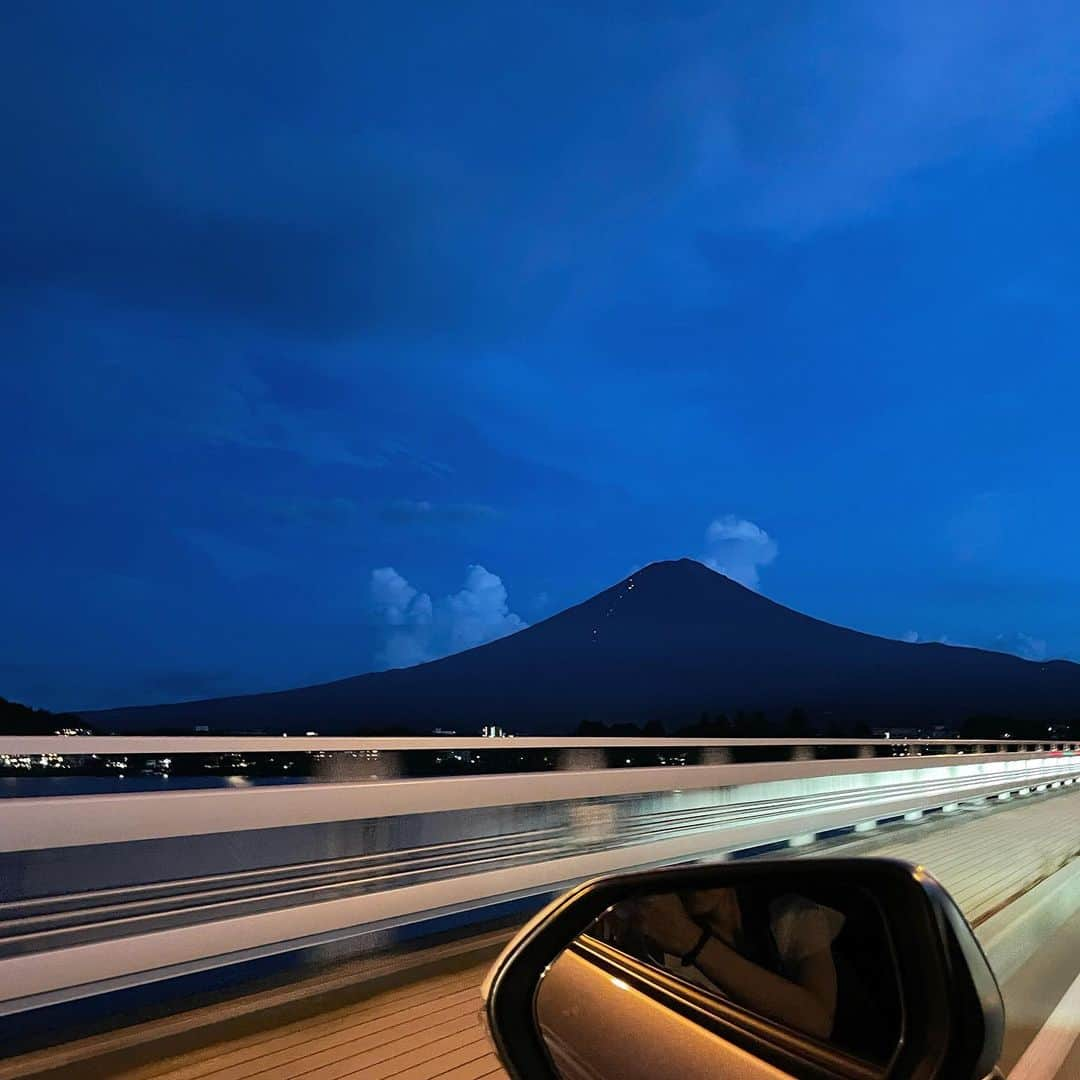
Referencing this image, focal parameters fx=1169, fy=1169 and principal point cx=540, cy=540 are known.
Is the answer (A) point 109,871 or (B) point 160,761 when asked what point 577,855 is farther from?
(A) point 109,871

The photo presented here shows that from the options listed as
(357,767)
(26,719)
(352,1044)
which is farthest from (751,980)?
(26,719)

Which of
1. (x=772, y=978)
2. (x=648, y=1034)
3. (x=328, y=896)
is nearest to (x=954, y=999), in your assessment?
(x=772, y=978)

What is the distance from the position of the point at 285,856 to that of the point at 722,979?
13.9ft

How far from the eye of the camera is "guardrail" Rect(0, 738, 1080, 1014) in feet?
15.8

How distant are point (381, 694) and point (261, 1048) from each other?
152 m

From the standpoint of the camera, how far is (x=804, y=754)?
20344 millimetres

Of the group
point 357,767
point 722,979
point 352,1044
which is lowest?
point 352,1044

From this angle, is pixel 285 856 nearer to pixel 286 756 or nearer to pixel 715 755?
pixel 286 756

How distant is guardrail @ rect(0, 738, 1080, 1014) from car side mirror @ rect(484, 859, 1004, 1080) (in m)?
2.78

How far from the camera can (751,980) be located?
7.91 feet

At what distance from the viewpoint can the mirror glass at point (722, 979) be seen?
2205 mm

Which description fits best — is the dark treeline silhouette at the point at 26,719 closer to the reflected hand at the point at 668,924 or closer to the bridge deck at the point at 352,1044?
the bridge deck at the point at 352,1044

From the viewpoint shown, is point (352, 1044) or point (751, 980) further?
point (352, 1044)

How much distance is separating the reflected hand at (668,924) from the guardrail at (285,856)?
2.91m
